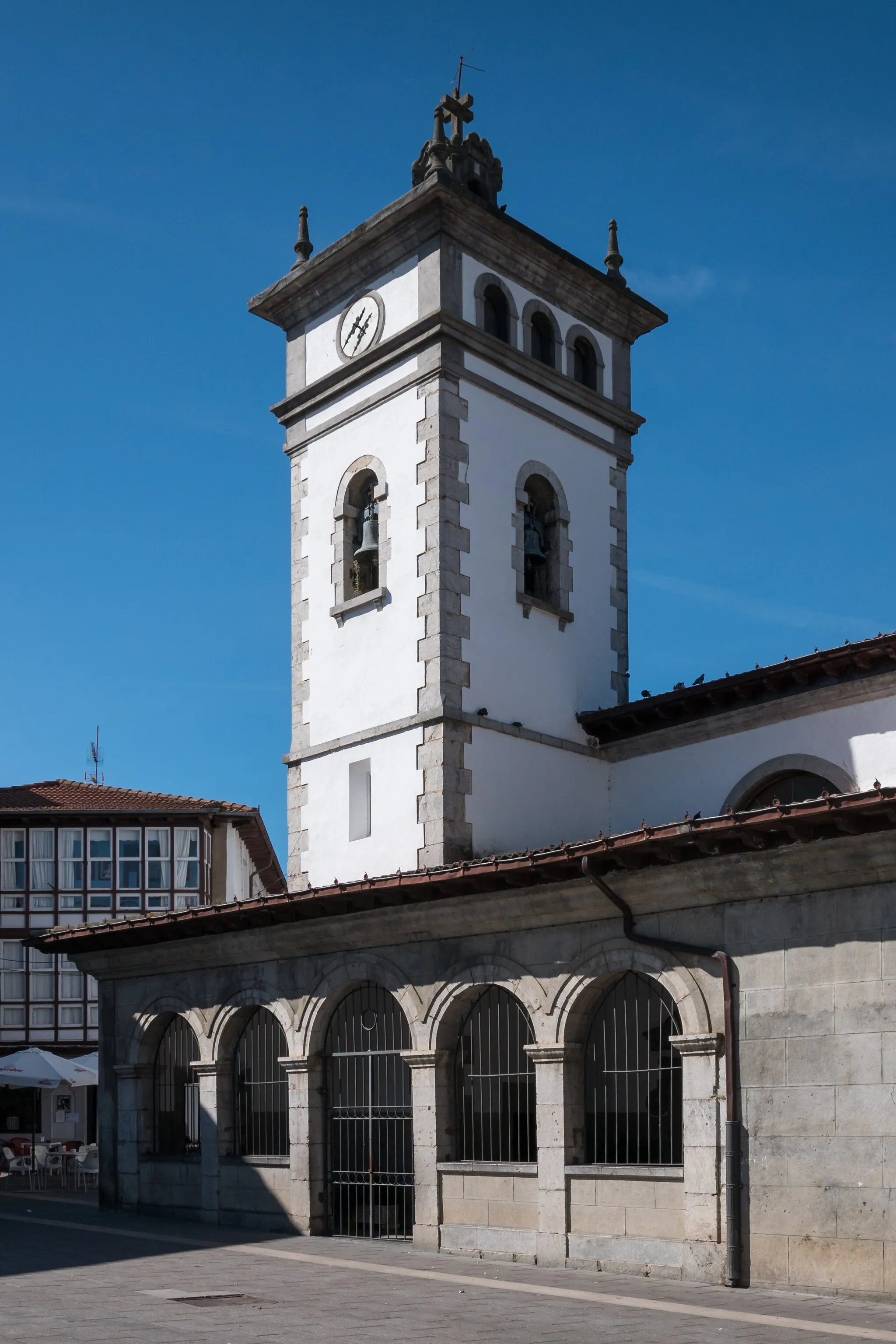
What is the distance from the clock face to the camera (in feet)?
70.5

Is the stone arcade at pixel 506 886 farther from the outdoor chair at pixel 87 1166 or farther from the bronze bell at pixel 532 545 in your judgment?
the outdoor chair at pixel 87 1166

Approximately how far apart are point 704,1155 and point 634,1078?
129cm

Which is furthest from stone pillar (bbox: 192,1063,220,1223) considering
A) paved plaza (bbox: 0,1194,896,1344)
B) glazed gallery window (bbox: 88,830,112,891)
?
glazed gallery window (bbox: 88,830,112,891)

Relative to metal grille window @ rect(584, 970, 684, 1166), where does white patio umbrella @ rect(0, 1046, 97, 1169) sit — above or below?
below

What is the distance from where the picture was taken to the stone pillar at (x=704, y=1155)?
13664 mm

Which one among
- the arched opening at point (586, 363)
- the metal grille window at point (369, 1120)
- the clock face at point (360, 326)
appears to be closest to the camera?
the metal grille window at point (369, 1120)

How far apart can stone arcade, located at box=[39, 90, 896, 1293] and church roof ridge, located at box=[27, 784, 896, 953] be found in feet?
0.15

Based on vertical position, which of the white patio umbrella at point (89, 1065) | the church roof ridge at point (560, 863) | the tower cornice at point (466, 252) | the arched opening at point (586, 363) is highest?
the tower cornice at point (466, 252)

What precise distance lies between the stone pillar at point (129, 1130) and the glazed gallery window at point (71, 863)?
17082 mm

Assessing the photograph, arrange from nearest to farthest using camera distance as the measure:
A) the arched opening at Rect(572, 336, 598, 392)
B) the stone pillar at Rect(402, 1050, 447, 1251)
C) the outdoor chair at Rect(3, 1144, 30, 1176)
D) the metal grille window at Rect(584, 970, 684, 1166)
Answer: the metal grille window at Rect(584, 970, 684, 1166) → the stone pillar at Rect(402, 1050, 447, 1251) → the arched opening at Rect(572, 336, 598, 392) → the outdoor chair at Rect(3, 1144, 30, 1176)

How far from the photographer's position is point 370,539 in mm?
21125

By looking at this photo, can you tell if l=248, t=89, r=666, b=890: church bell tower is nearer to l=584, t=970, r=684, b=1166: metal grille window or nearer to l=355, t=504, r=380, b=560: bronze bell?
l=355, t=504, r=380, b=560: bronze bell

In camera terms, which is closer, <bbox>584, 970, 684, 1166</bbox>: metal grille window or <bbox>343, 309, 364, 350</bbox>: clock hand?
<bbox>584, 970, 684, 1166</bbox>: metal grille window

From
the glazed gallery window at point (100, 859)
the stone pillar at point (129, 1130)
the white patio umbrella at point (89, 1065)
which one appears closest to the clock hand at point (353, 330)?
the stone pillar at point (129, 1130)
